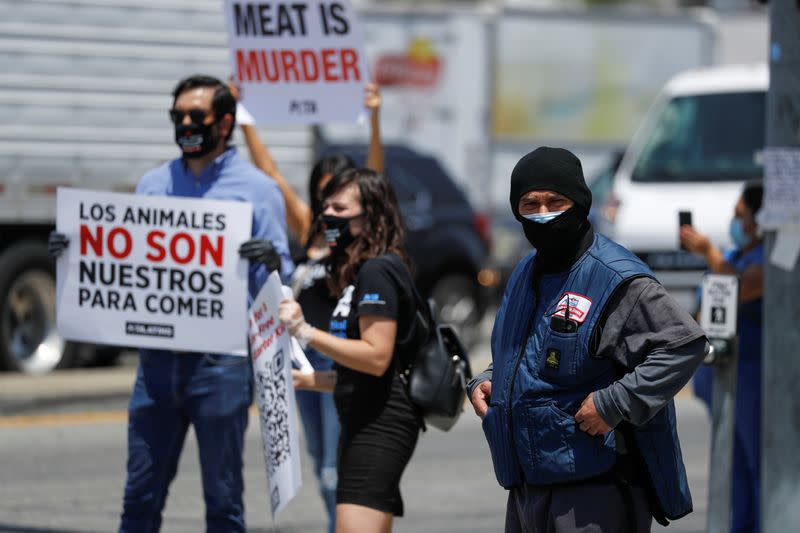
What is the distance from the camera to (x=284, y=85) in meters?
7.25

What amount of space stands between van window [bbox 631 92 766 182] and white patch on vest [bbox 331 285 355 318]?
24.2 ft

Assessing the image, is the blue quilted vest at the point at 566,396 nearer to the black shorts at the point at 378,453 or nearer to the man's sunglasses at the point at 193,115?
the black shorts at the point at 378,453

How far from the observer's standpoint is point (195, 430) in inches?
228

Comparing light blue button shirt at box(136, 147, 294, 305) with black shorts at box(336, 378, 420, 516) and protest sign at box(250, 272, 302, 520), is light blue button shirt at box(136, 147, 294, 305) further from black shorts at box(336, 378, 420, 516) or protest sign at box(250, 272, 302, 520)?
black shorts at box(336, 378, 420, 516)

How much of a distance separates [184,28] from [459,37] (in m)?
11.5

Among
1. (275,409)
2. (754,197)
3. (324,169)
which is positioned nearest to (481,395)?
(275,409)

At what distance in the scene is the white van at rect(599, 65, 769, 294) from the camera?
12.1 metres

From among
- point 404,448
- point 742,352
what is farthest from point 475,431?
point 404,448

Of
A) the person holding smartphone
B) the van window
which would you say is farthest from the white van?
the person holding smartphone

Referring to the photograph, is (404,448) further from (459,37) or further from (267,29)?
(459,37)

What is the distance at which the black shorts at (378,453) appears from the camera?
5.43 meters

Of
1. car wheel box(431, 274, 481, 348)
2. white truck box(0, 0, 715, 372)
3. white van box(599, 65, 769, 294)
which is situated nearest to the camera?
white van box(599, 65, 769, 294)

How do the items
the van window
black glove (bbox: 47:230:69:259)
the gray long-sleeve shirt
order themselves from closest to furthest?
the gray long-sleeve shirt < black glove (bbox: 47:230:69:259) < the van window

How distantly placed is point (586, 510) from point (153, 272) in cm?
235
